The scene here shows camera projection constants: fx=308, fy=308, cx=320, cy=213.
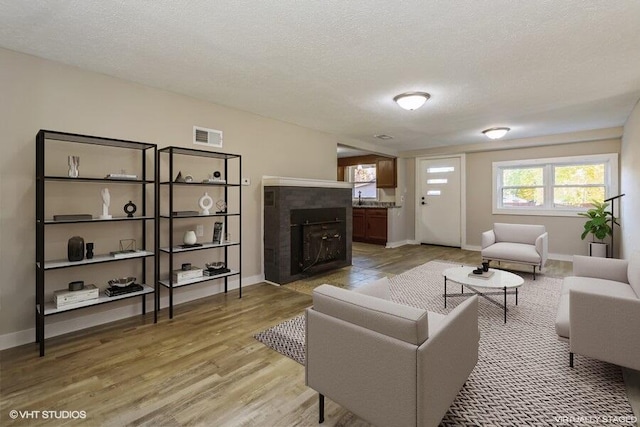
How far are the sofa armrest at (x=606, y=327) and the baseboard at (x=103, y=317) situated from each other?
11.5 ft

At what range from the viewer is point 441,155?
7367mm

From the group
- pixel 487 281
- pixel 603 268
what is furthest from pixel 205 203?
pixel 603 268

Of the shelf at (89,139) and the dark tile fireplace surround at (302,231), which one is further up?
the shelf at (89,139)

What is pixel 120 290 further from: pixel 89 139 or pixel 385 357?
pixel 385 357

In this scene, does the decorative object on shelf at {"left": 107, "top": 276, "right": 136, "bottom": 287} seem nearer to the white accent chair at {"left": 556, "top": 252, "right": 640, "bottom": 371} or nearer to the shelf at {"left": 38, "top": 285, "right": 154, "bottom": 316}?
the shelf at {"left": 38, "top": 285, "right": 154, "bottom": 316}

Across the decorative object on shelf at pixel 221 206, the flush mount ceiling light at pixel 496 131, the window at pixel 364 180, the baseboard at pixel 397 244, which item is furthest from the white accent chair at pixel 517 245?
the decorative object on shelf at pixel 221 206

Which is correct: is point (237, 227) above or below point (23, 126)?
below

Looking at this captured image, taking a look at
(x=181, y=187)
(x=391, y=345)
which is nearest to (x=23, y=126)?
(x=181, y=187)

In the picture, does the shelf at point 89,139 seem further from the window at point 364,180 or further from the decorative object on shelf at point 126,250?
the window at point 364,180

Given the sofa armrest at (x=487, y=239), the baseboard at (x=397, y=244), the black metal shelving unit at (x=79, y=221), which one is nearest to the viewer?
the black metal shelving unit at (x=79, y=221)

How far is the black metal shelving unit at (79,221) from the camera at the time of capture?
2473mm

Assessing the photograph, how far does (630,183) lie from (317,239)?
441 centimetres

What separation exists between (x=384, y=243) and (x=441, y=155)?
2514 mm

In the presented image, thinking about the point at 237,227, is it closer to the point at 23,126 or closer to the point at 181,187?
the point at 181,187
